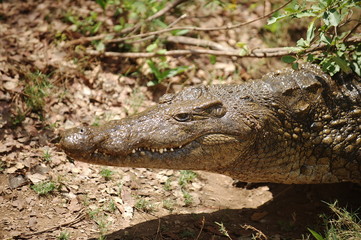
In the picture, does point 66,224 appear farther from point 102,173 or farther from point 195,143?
point 195,143

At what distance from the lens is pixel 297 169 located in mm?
4234

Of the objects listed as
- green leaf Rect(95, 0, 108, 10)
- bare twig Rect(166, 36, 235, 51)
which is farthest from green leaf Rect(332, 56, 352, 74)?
green leaf Rect(95, 0, 108, 10)

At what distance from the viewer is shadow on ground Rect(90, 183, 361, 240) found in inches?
158

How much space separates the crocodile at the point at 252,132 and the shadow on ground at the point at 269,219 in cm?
52

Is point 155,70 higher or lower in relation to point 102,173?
higher

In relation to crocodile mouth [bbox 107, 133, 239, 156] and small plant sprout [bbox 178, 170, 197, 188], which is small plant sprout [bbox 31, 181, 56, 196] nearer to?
crocodile mouth [bbox 107, 133, 239, 156]

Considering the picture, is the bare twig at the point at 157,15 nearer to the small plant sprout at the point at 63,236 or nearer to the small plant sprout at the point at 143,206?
the small plant sprout at the point at 143,206

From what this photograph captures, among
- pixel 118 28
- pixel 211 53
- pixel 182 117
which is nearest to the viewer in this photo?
pixel 182 117

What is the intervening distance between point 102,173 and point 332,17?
292cm

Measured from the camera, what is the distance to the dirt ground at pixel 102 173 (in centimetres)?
405

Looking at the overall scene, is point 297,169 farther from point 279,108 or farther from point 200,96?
point 200,96

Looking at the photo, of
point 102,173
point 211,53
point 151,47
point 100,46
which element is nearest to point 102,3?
point 100,46

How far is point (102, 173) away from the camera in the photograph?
4695 mm

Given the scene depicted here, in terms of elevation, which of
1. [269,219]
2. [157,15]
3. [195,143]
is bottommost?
[269,219]
